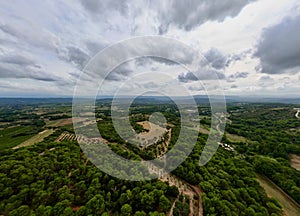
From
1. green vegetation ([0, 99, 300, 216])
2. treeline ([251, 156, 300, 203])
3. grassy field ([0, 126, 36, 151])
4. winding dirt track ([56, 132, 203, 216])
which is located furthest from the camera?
grassy field ([0, 126, 36, 151])

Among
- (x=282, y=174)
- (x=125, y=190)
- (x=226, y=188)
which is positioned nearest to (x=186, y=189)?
(x=226, y=188)

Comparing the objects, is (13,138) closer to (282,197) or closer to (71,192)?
(71,192)

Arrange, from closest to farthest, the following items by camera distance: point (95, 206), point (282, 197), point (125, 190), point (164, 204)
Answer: point (95, 206) → point (164, 204) → point (125, 190) → point (282, 197)

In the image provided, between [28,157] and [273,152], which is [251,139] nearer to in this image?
[273,152]

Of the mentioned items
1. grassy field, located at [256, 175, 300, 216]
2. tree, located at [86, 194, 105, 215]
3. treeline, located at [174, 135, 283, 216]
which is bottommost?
grassy field, located at [256, 175, 300, 216]

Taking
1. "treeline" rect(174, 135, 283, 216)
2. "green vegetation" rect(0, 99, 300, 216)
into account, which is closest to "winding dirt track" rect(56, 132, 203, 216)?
"green vegetation" rect(0, 99, 300, 216)

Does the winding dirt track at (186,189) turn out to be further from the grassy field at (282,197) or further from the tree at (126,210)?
the grassy field at (282,197)

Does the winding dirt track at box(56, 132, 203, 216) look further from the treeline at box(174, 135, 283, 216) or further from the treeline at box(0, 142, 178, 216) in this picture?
the treeline at box(0, 142, 178, 216)

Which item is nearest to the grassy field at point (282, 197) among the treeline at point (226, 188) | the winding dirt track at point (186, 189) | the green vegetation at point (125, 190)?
the green vegetation at point (125, 190)
